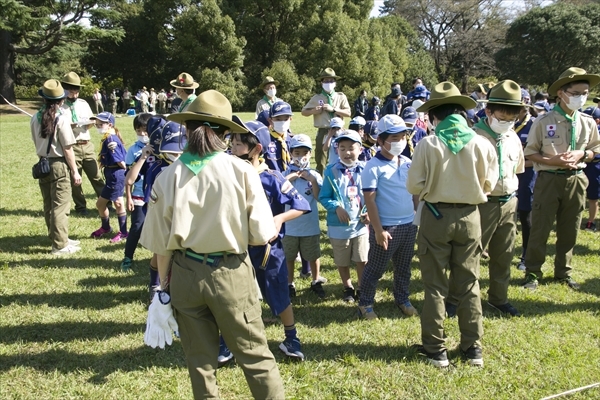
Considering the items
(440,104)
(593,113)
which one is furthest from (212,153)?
(593,113)

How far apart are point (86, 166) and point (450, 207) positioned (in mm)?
7250

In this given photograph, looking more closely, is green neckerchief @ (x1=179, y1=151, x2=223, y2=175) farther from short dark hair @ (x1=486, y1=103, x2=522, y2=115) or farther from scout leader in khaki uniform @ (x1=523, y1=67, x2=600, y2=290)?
scout leader in khaki uniform @ (x1=523, y1=67, x2=600, y2=290)

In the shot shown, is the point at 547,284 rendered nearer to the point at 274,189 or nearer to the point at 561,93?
the point at 561,93

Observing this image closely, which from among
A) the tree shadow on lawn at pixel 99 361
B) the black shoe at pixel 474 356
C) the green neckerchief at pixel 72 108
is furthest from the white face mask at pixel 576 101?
the green neckerchief at pixel 72 108

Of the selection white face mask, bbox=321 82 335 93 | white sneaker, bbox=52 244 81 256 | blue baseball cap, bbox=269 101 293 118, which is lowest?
white sneaker, bbox=52 244 81 256

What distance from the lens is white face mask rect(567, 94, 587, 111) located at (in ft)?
17.4

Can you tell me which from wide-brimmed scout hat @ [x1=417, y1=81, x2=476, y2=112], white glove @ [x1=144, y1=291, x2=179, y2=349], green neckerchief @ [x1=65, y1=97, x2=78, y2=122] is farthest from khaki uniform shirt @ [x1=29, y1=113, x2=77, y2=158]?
wide-brimmed scout hat @ [x1=417, y1=81, x2=476, y2=112]

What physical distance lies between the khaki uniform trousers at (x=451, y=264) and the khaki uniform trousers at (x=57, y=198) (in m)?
5.08

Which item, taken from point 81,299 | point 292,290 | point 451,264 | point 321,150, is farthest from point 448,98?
point 321,150

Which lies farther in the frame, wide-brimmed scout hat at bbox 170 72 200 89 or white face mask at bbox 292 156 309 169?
wide-brimmed scout hat at bbox 170 72 200 89

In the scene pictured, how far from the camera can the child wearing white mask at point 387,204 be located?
15.3 ft

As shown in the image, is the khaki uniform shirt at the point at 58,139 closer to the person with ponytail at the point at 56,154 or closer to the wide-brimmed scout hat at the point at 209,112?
the person with ponytail at the point at 56,154

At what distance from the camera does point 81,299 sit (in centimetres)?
559

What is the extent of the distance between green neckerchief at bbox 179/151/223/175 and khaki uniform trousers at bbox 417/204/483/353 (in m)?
1.92
